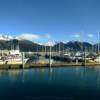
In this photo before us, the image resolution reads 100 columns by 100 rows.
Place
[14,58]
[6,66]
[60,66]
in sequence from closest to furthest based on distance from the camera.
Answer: [6,66] → [60,66] → [14,58]

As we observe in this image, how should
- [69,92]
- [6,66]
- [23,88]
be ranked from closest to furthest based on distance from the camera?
[69,92] → [23,88] → [6,66]

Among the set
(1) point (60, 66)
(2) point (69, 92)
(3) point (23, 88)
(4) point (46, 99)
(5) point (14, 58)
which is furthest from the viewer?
(5) point (14, 58)

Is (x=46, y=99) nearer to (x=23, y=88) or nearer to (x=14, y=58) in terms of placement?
(x=23, y=88)

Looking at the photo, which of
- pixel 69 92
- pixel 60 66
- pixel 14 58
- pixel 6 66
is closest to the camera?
pixel 69 92

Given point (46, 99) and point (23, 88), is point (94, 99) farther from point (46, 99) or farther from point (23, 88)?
point (23, 88)

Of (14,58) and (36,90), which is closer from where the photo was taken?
(36,90)

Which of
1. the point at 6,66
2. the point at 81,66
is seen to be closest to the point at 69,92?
the point at 6,66

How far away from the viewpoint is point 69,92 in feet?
115

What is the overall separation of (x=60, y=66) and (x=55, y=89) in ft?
115

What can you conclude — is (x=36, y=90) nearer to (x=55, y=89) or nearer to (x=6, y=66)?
(x=55, y=89)

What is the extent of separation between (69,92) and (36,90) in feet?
15.7

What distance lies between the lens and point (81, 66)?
249 feet

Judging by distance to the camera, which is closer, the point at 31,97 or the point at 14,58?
the point at 31,97

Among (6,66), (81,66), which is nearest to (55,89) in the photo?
(6,66)
